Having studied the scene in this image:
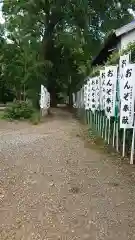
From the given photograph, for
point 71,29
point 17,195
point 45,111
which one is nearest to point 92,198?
point 17,195

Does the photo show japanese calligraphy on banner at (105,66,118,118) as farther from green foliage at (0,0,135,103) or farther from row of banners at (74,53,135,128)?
green foliage at (0,0,135,103)

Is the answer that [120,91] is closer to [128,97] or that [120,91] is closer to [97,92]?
[128,97]

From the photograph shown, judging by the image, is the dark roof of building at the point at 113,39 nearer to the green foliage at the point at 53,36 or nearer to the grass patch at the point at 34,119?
the green foliage at the point at 53,36

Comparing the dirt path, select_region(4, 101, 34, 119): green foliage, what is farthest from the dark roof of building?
the dirt path

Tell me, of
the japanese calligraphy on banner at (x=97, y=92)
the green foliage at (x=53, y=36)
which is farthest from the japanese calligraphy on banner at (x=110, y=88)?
the green foliage at (x=53, y=36)

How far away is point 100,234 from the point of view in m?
4.81

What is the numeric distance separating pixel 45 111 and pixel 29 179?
1745 centimetres

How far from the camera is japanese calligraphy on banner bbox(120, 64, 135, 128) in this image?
863cm

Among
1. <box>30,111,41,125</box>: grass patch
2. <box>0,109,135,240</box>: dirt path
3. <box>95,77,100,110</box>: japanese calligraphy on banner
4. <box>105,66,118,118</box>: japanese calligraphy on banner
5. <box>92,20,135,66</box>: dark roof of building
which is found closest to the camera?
<box>0,109,135,240</box>: dirt path

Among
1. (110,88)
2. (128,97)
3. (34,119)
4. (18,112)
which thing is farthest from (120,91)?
(18,112)

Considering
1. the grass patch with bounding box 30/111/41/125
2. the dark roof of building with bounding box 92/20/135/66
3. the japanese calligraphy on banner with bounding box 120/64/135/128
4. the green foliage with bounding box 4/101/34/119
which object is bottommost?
the grass patch with bounding box 30/111/41/125

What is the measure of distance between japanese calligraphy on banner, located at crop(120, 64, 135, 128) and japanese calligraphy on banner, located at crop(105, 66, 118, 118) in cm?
152

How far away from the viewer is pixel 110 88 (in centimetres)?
1062

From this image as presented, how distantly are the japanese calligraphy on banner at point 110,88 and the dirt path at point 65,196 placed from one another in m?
1.37
